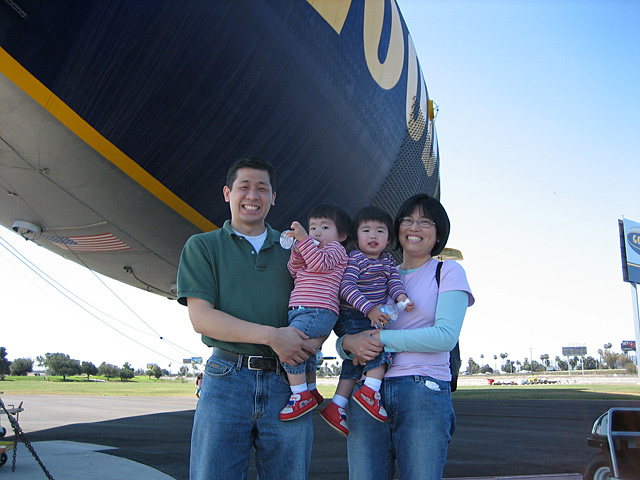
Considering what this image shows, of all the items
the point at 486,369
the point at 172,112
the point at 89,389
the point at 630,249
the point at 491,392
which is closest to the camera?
the point at 172,112

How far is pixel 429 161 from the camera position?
1026cm

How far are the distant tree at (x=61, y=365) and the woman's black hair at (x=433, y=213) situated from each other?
88886mm

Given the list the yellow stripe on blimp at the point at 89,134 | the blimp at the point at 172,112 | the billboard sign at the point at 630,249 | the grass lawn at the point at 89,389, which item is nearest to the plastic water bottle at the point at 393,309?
the blimp at the point at 172,112

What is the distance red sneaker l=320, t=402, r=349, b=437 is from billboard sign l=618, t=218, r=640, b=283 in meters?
40.6

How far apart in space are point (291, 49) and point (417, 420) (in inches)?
186

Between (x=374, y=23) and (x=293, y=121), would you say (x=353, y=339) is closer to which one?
(x=293, y=121)

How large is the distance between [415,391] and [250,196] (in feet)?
3.48

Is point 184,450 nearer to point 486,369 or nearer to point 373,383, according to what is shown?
point 373,383

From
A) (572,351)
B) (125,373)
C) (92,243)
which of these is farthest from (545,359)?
(92,243)

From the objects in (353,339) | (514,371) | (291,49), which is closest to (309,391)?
(353,339)

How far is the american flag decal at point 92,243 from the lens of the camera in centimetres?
684

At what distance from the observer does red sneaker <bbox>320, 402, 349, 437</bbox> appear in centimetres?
210

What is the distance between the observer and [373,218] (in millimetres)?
2420

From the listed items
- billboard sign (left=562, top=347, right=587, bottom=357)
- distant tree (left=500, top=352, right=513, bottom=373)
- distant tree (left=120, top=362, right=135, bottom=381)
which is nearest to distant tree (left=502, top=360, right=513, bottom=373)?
distant tree (left=500, top=352, right=513, bottom=373)
